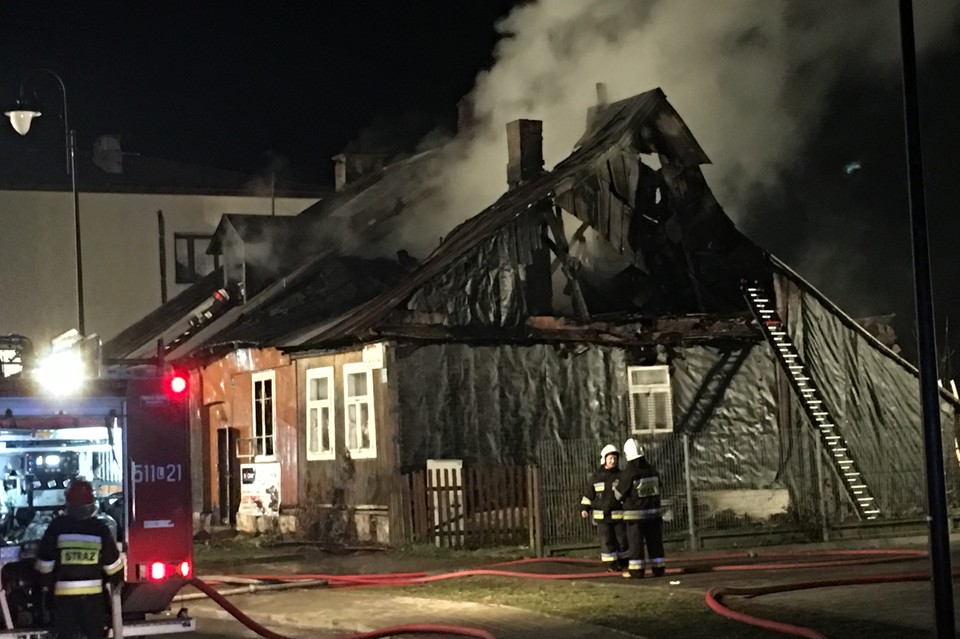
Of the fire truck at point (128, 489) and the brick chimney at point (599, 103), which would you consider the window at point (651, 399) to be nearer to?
the brick chimney at point (599, 103)

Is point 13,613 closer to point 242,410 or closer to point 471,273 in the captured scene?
point 471,273

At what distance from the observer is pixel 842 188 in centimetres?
3706

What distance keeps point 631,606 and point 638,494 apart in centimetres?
257

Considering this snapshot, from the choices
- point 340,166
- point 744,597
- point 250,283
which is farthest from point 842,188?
point 744,597

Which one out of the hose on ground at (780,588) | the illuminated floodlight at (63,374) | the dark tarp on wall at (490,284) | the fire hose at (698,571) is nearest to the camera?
the illuminated floodlight at (63,374)

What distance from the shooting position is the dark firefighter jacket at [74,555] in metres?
9.31

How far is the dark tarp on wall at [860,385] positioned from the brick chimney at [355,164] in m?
15.9

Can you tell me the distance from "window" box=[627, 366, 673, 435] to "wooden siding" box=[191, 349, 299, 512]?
5299 mm

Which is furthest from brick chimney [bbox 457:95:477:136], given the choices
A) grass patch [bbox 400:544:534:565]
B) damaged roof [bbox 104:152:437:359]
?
grass patch [bbox 400:544:534:565]

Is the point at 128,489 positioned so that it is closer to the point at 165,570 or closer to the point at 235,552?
the point at 165,570

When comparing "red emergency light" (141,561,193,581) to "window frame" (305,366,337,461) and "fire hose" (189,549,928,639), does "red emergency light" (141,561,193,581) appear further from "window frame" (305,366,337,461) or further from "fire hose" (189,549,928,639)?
"window frame" (305,366,337,461)

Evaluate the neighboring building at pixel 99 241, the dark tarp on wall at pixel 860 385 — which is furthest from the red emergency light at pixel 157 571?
the neighboring building at pixel 99 241

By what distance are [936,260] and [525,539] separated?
800 inches

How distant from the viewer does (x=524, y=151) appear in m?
24.6
